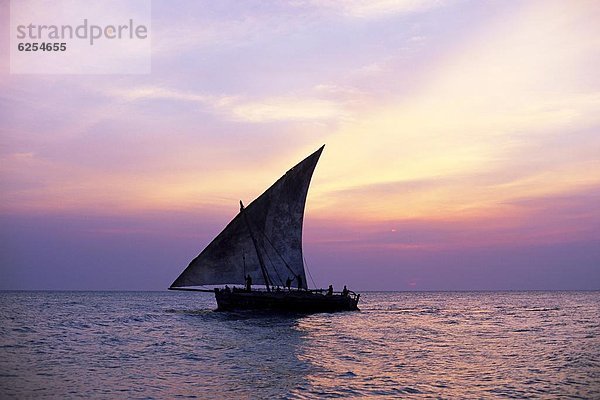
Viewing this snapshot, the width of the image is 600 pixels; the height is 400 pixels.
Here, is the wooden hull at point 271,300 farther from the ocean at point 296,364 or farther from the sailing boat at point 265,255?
the ocean at point 296,364

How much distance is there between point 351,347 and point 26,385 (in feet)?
58.5

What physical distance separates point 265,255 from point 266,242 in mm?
1274

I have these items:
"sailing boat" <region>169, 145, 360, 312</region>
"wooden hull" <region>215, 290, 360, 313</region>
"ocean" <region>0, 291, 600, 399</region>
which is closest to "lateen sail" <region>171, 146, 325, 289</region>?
"sailing boat" <region>169, 145, 360, 312</region>

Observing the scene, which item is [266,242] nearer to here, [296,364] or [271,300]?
[271,300]

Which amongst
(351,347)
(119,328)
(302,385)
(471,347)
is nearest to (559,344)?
(471,347)

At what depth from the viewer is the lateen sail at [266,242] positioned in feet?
173

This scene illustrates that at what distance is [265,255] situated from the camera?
55875mm

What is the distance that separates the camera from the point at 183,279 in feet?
169

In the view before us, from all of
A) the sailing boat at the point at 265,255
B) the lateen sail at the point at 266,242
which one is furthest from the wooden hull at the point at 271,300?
the lateen sail at the point at 266,242

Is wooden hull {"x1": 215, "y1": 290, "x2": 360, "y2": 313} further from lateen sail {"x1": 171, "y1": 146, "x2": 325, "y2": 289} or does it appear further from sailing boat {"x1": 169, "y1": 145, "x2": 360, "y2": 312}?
lateen sail {"x1": 171, "y1": 146, "x2": 325, "y2": 289}

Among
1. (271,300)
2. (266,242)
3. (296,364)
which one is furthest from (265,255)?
(296,364)

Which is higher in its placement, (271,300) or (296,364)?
(271,300)

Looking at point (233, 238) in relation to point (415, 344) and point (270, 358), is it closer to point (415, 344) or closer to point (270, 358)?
point (415, 344)

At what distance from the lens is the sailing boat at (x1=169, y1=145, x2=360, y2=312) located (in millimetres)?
52750
